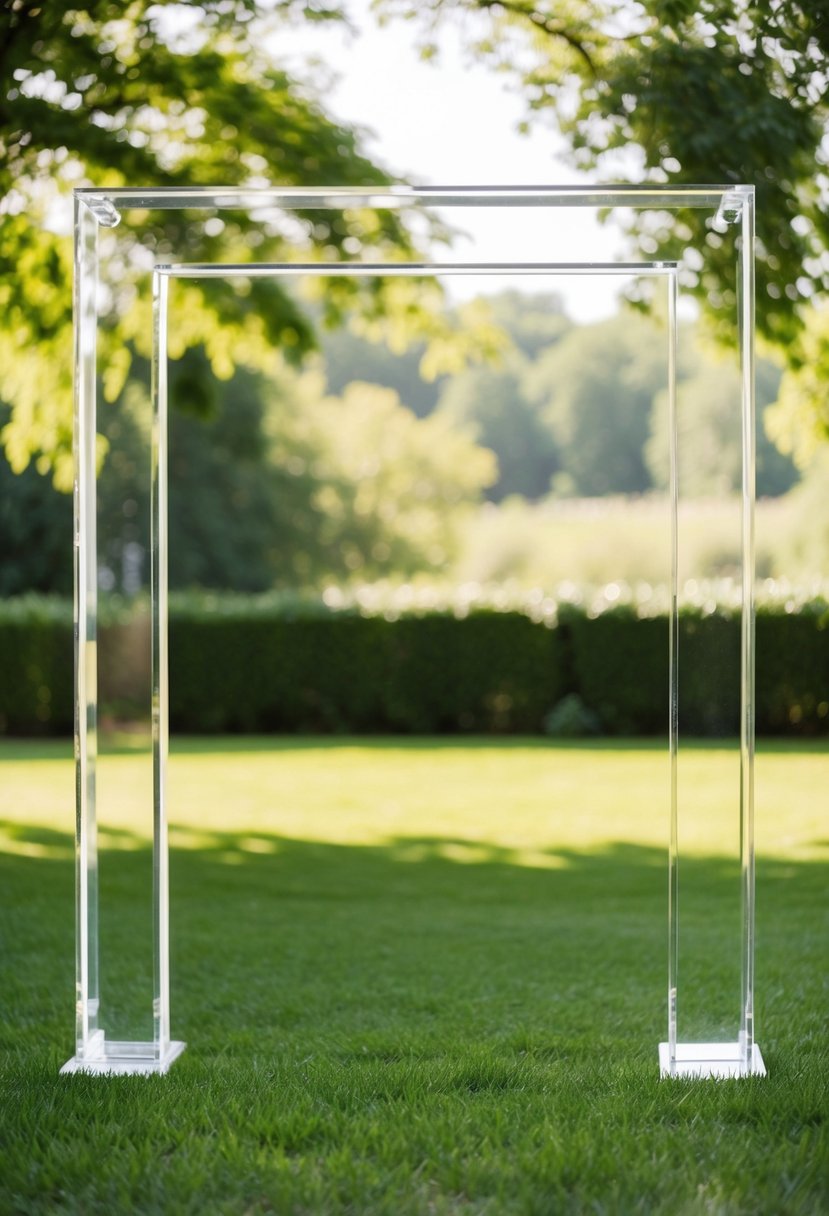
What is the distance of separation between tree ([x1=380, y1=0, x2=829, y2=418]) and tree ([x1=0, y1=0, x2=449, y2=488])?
→ 49.4 inches

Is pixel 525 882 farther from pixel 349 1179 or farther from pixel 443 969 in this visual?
pixel 349 1179

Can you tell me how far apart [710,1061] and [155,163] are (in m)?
5.59

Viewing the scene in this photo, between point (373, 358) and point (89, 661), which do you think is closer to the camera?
point (89, 661)

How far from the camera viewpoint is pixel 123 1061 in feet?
11.4

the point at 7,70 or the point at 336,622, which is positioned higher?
the point at 7,70

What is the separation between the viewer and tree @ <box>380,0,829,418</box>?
474cm

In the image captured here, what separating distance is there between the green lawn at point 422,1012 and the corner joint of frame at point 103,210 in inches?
89.3

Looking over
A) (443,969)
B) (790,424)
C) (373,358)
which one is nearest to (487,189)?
(443,969)

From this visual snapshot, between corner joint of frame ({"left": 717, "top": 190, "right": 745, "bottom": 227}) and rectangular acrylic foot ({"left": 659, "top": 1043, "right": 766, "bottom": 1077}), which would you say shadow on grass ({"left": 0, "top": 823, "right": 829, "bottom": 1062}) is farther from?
corner joint of frame ({"left": 717, "top": 190, "right": 745, "bottom": 227})

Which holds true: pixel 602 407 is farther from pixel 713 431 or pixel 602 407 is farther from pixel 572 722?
pixel 713 431

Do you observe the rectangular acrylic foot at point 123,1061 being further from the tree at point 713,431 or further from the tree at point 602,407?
the tree at point 602,407

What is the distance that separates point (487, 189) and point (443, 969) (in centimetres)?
291

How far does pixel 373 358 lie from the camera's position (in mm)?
33406

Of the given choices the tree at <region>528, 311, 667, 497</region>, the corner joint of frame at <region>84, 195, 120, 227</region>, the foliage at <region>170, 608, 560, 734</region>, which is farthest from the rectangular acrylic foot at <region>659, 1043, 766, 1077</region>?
the tree at <region>528, 311, 667, 497</region>
